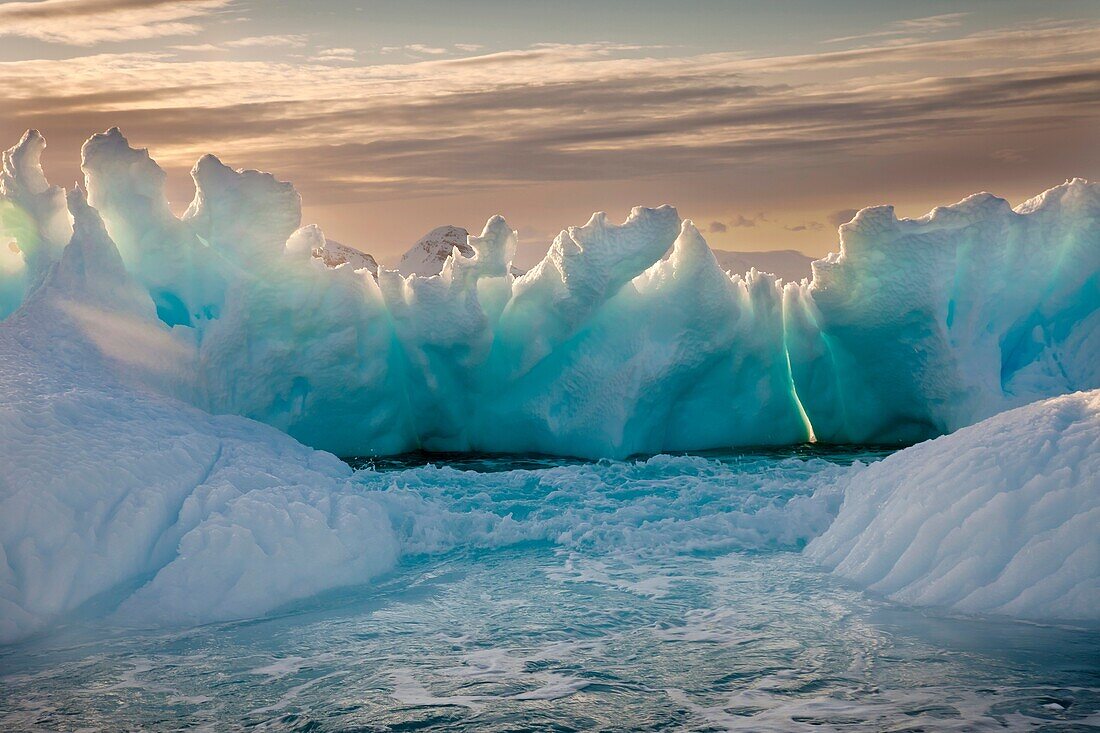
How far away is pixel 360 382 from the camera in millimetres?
14352

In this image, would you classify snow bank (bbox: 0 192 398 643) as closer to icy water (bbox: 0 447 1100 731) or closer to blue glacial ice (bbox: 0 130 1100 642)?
blue glacial ice (bbox: 0 130 1100 642)

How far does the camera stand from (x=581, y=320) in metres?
14.3

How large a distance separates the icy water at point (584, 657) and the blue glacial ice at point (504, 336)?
3.66ft

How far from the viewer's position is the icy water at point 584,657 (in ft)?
16.5

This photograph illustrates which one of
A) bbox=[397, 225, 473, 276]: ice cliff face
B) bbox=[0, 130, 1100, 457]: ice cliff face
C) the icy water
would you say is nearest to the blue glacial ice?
bbox=[0, 130, 1100, 457]: ice cliff face

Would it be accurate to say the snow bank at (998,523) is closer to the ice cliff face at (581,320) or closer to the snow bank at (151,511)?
the snow bank at (151,511)

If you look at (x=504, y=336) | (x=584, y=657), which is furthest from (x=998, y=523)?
(x=504, y=336)

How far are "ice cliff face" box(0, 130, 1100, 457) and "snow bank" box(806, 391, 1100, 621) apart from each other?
6.73 metres

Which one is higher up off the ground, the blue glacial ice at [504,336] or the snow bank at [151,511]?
the blue glacial ice at [504,336]

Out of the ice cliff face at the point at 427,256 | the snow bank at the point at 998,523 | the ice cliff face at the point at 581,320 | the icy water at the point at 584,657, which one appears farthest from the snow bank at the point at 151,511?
the ice cliff face at the point at 427,256

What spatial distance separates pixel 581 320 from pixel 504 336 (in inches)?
44.6

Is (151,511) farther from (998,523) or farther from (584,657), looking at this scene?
(998,523)

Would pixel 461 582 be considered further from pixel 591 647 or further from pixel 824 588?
pixel 824 588

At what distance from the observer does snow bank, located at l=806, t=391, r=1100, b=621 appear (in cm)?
638
